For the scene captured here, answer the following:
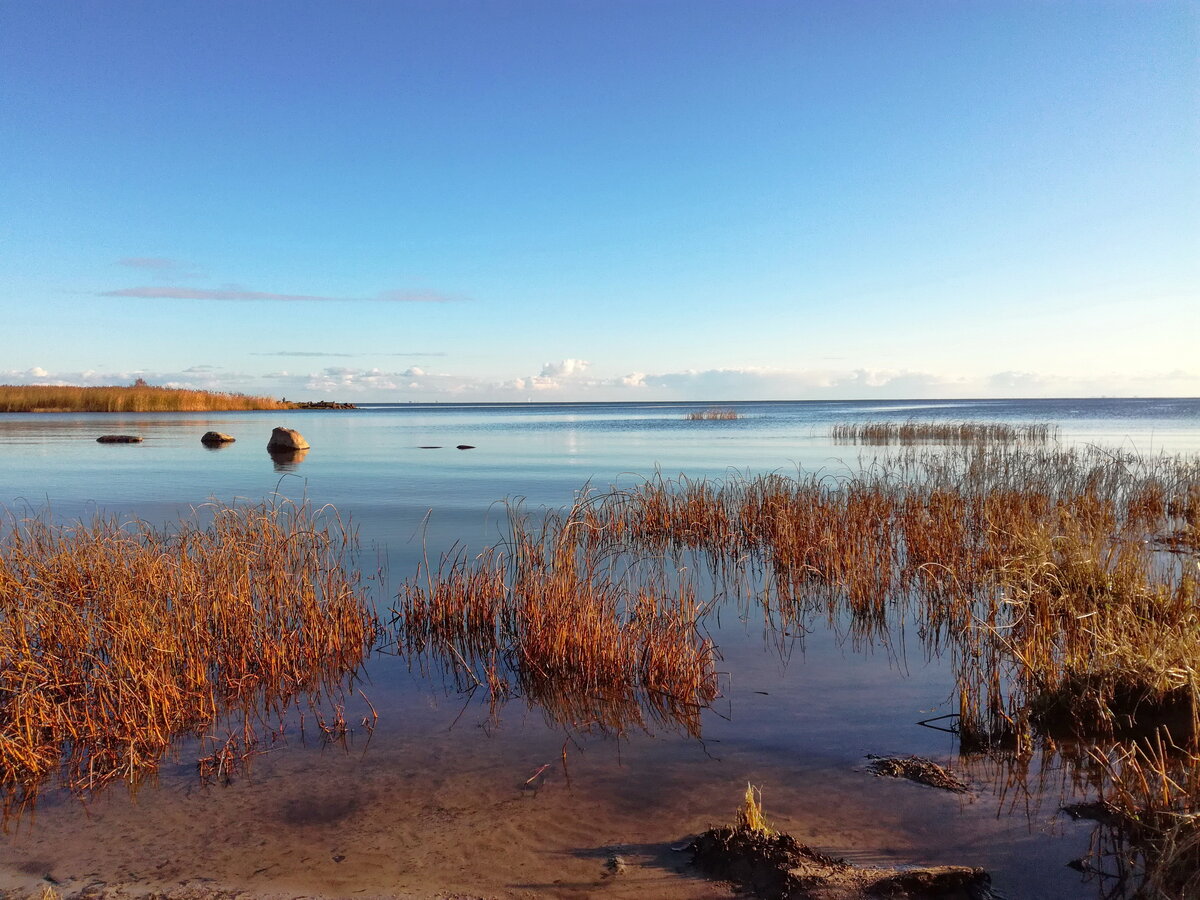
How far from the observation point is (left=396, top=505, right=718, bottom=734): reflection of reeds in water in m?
6.29

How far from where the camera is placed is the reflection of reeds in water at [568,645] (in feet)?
20.6

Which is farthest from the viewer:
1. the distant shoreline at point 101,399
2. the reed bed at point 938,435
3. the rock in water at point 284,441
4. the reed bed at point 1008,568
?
the distant shoreline at point 101,399

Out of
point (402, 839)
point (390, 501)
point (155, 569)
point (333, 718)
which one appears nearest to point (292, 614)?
point (155, 569)

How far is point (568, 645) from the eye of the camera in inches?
270

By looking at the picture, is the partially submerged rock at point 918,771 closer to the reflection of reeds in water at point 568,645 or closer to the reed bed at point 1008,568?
the reed bed at point 1008,568

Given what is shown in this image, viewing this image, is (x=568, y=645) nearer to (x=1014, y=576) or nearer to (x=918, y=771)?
(x=918, y=771)

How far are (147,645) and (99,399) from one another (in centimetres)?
7536

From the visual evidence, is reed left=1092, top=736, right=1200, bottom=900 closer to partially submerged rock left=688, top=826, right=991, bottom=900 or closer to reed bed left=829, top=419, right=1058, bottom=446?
partially submerged rock left=688, top=826, right=991, bottom=900

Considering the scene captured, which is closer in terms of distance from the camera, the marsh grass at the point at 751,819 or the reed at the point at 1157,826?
the reed at the point at 1157,826

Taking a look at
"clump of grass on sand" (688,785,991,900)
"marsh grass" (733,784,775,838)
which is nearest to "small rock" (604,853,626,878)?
"clump of grass on sand" (688,785,991,900)

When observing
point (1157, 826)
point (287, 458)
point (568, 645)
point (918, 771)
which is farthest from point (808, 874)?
point (287, 458)

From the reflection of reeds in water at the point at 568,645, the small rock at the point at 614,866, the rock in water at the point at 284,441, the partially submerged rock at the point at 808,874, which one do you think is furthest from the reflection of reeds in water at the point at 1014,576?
the rock in water at the point at 284,441

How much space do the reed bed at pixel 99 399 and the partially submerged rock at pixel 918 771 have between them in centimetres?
7764

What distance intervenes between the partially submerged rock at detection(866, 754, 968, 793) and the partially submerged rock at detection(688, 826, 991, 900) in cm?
93
